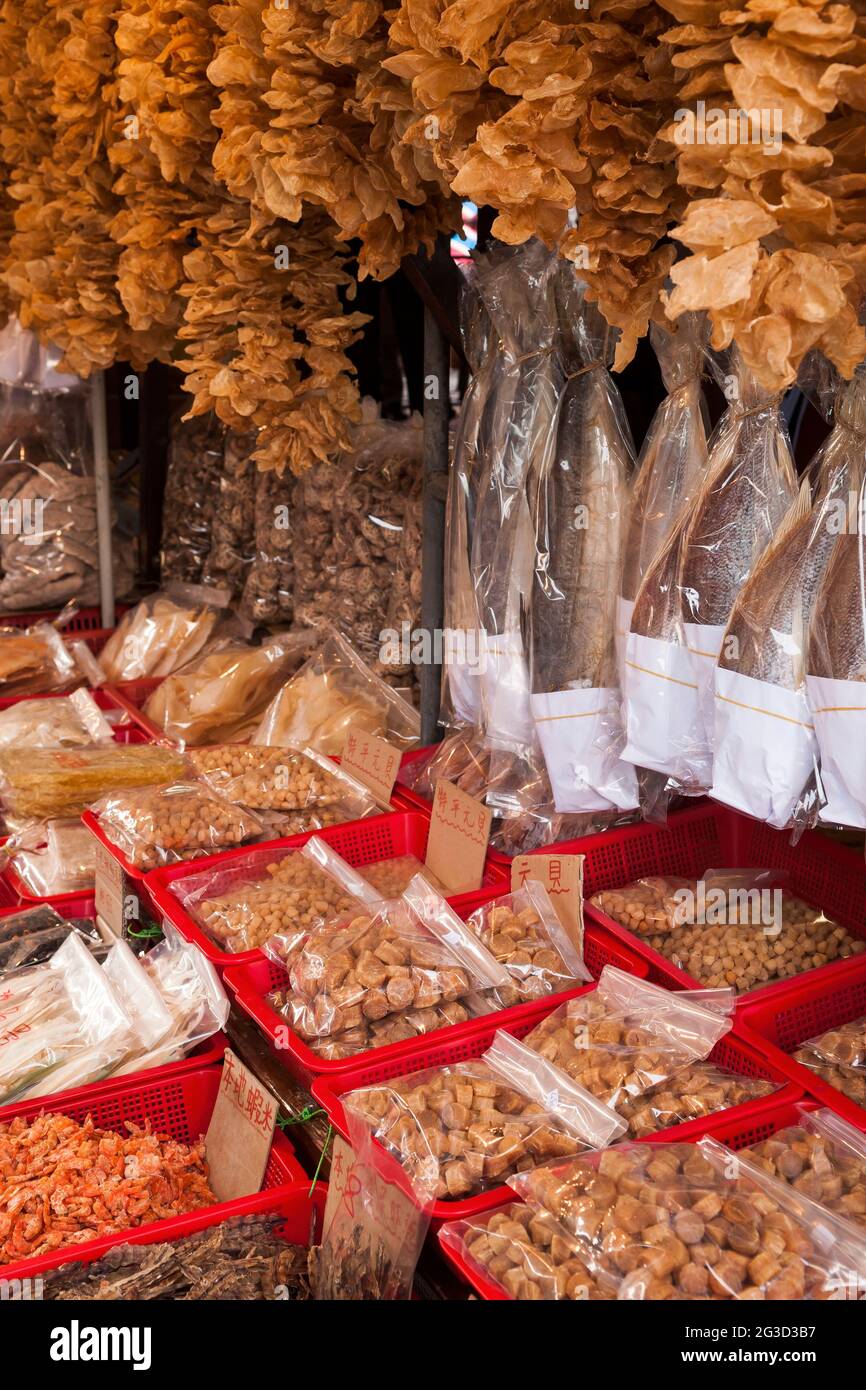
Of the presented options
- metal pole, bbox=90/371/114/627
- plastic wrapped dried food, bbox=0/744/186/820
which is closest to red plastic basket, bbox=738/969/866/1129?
plastic wrapped dried food, bbox=0/744/186/820

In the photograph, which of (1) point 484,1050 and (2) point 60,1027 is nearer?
(1) point 484,1050

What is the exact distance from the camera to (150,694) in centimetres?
348

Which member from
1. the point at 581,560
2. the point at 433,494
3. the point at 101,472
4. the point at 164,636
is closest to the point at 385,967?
the point at 581,560

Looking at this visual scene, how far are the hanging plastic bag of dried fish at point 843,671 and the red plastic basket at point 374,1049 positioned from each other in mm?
621

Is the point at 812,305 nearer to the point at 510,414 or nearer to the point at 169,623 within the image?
the point at 510,414

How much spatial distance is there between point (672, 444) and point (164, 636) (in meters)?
2.15

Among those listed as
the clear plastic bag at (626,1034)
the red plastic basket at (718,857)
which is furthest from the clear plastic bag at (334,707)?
the clear plastic bag at (626,1034)

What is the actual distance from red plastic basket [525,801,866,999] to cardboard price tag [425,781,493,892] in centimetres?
12

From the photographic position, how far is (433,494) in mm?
2426

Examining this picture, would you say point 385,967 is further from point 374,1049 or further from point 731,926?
point 731,926

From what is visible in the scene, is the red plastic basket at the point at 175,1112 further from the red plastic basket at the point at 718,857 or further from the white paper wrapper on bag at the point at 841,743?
the white paper wrapper on bag at the point at 841,743

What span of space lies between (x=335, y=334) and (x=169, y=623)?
1.41 m

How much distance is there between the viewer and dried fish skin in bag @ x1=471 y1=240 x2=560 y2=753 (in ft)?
6.57

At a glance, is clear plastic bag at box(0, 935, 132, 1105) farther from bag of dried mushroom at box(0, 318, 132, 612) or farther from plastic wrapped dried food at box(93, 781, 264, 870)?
bag of dried mushroom at box(0, 318, 132, 612)
